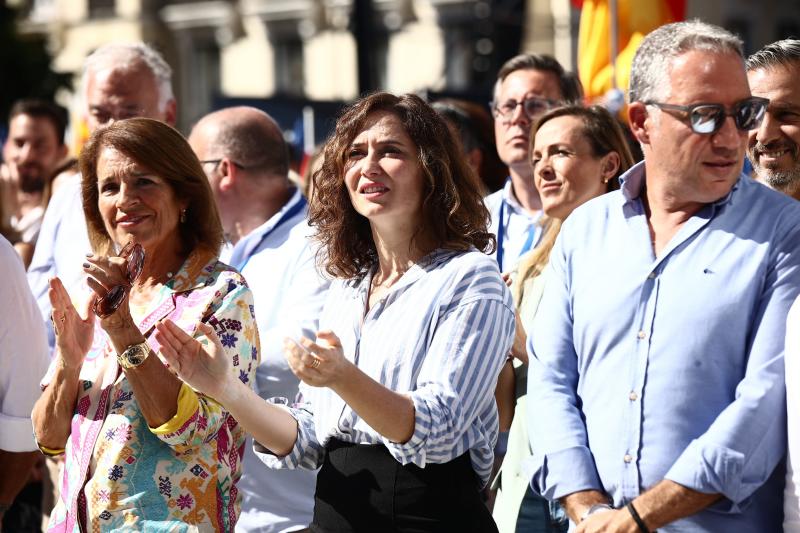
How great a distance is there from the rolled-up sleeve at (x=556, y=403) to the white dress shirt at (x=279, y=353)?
1039 millimetres

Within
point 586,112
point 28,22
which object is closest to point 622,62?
point 586,112

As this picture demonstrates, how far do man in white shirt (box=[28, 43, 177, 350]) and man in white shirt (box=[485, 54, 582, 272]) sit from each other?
4.94ft

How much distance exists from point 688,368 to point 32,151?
5.56m

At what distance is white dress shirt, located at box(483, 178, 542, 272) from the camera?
15.9ft

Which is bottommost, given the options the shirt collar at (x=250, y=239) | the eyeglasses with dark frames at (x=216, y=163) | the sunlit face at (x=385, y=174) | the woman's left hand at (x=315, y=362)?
the shirt collar at (x=250, y=239)

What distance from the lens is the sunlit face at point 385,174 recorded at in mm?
3459

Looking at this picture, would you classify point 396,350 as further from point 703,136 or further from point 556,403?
point 703,136

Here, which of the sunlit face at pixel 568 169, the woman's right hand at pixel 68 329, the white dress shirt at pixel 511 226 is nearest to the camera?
the woman's right hand at pixel 68 329

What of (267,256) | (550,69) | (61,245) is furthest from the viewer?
(550,69)

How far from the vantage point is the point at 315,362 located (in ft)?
9.83

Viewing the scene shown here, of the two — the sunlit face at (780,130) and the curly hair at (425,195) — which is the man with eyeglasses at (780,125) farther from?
the curly hair at (425,195)

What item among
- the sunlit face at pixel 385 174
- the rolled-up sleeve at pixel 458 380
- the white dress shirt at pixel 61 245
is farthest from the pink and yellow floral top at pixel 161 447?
the white dress shirt at pixel 61 245

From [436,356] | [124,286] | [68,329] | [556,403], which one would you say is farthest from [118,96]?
[556,403]

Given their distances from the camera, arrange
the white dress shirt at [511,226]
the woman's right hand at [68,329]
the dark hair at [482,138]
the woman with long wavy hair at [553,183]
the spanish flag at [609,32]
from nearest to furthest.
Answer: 1. the woman's right hand at [68,329]
2. the woman with long wavy hair at [553,183]
3. the white dress shirt at [511,226]
4. the dark hair at [482,138]
5. the spanish flag at [609,32]
